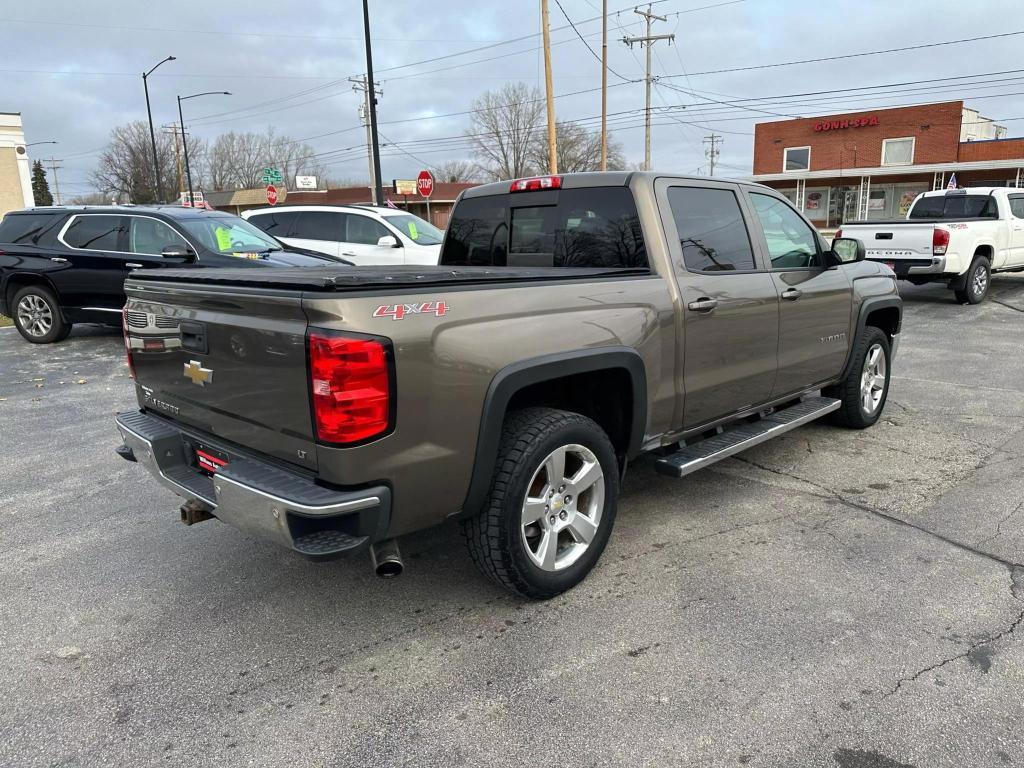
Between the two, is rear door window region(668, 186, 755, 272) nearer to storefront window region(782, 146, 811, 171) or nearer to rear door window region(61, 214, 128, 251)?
rear door window region(61, 214, 128, 251)

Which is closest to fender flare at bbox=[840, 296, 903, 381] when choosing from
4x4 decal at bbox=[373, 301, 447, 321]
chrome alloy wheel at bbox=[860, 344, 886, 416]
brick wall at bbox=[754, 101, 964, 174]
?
chrome alloy wheel at bbox=[860, 344, 886, 416]

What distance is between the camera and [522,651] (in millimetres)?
3004

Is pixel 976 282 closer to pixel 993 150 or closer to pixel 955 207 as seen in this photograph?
pixel 955 207

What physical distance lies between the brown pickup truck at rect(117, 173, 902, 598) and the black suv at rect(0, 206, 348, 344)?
5.59 m

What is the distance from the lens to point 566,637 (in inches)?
122

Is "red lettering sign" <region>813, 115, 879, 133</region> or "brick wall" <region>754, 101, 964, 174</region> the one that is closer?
"brick wall" <region>754, 101, 964, 174</region>

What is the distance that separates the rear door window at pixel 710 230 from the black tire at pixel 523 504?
1.26m

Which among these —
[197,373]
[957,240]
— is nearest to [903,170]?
[957,240]

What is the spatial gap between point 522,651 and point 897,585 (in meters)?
1.81

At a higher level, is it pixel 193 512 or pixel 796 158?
pixel 796 158

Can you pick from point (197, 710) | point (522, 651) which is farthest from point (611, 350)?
point (197, 710)

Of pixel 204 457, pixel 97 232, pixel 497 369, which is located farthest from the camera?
pixel 97 232

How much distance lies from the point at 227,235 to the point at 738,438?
7.68 meters

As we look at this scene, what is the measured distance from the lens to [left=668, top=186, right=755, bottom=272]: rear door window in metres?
4.04
